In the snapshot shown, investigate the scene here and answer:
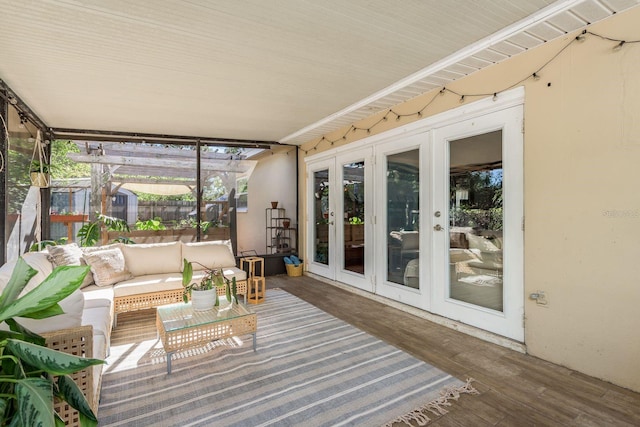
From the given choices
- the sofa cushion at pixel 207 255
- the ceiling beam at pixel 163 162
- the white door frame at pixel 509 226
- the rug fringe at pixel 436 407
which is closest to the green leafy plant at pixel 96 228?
the ceiling beam at pixel 163 162

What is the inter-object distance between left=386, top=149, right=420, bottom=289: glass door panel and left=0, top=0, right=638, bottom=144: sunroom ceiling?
31.3 inches

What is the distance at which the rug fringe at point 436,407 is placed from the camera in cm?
188

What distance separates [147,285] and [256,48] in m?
2.67

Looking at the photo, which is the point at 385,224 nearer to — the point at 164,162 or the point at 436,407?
the point at 436,407

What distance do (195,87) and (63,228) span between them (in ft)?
11.3

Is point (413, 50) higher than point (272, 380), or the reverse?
point (413, 50)

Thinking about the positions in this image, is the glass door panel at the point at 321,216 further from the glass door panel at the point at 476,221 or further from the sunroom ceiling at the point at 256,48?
the glass door panel at the point at 476,221

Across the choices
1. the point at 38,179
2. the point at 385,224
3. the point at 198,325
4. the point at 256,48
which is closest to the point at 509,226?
the point at 385,224

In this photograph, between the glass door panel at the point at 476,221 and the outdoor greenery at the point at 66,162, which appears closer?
the glass door panel at the point at 476,221

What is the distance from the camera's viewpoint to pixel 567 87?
2477 millimetres

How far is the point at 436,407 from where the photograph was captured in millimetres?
1998

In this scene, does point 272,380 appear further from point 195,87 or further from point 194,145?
point 194,145

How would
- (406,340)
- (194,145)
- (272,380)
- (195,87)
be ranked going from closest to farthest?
(272,380)
(406,340)
(195,87)
(194,145)

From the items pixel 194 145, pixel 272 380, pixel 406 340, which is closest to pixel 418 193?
pixel 406 340
